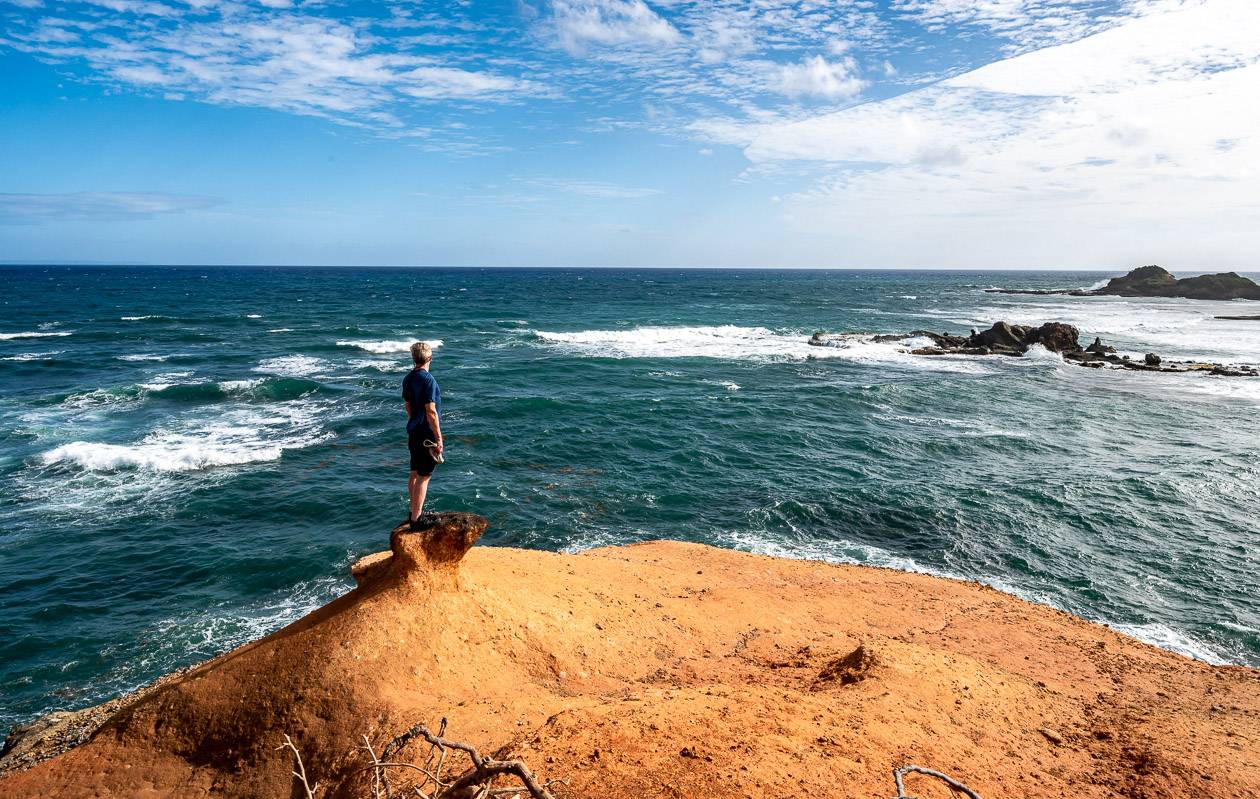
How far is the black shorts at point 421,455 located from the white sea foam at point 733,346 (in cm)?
3468

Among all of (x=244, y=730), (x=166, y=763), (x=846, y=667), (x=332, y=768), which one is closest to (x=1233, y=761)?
(x=846, y=667)

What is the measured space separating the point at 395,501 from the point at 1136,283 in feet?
403

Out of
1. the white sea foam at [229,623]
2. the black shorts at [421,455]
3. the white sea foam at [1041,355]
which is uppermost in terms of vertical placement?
the black shorts at [421,455]

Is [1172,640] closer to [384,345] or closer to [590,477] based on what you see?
[590,477]

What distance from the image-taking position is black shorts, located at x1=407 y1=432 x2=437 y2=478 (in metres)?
7.73

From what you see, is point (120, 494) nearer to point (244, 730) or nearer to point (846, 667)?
point (244, 730)

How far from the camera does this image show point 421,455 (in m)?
7.79

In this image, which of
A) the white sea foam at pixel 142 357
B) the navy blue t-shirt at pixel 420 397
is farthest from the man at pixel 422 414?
the white sea foam at pixel 142 357

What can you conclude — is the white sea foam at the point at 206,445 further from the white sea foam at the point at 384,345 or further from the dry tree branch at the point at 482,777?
the dry tree branch at the point at 482,777

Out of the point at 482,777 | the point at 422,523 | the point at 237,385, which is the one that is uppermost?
the point at 422,523

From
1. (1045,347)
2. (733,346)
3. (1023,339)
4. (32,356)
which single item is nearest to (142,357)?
(32,356)

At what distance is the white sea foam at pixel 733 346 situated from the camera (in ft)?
139

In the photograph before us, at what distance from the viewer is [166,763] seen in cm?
710

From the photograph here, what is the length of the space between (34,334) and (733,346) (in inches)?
1895
